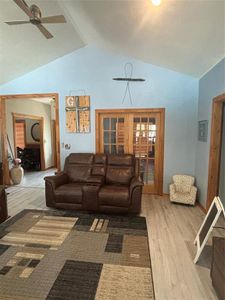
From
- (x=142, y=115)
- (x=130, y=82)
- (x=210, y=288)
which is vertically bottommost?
(x=210, y=288)

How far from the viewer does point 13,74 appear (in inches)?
179

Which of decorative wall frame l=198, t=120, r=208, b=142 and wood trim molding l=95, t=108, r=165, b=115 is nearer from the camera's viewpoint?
decorative wall frame l=198, t=120, r=208, b=142

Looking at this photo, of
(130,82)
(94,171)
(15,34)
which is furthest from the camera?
(130,82)

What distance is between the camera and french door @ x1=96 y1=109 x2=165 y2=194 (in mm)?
4445

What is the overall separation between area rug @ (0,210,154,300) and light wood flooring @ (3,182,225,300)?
0.43 feet

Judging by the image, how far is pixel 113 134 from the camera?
4621mm

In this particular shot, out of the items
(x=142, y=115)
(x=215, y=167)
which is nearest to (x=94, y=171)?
(x=142, y=115)

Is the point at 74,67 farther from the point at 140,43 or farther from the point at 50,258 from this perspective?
the point at 50,258

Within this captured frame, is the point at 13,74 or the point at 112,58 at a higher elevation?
the point at 112,58

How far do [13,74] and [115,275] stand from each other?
4.53m

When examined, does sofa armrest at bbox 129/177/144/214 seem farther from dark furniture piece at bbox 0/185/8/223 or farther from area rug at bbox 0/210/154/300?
dark furniture piece at bbox 0/185/8/223

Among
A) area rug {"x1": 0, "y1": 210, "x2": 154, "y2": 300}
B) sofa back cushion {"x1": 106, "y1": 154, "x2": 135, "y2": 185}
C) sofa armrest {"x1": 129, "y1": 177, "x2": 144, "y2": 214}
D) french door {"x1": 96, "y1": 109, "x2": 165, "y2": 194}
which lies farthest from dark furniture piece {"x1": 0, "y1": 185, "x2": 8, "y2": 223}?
french door {"x1": 96, "y1": 109, "x2": 165, "y2": 194}

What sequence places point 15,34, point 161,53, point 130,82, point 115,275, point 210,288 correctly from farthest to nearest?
point 130,82 → point 161,53 → point 15,34 → point 115,275 → point 210,288

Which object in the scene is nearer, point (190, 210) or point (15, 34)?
point (15, 34)
